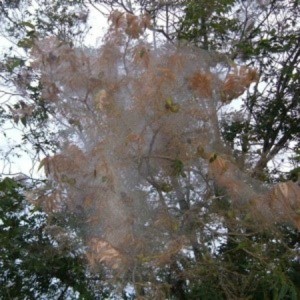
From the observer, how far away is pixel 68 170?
125 inches

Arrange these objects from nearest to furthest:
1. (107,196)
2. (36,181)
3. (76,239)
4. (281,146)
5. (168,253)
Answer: (168,253) → (107,196) → (76,239) → (36,181) → (281,146)

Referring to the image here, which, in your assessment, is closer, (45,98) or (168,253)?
(168,253)

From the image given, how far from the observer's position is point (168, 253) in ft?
9.61

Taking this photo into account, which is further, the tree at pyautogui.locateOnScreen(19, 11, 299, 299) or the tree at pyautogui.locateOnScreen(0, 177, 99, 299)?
the tree at pyautogui.locateOnScreen(0, 177, 99, 299)

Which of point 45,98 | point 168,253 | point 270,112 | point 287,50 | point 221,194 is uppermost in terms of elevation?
point 287,50

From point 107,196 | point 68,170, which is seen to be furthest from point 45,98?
point 107,196

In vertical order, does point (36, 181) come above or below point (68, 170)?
above

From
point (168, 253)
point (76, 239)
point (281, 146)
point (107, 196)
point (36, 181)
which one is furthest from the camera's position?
point (281, 146)

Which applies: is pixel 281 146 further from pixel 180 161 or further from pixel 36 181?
pixel 36 181

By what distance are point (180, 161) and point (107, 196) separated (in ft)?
1.58

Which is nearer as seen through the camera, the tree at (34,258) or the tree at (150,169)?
the tree at (150,169)

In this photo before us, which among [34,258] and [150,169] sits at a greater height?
[150,169]

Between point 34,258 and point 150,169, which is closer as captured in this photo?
point 150,169

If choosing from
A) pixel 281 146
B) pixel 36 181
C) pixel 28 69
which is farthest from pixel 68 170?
pixel 281 146
